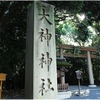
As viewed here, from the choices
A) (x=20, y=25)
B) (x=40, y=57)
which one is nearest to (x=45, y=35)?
(x=40, y=57)

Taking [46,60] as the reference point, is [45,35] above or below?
above

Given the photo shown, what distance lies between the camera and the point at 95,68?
19609mm

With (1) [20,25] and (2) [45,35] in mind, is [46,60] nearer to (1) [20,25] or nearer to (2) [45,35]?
(2) [45,35]

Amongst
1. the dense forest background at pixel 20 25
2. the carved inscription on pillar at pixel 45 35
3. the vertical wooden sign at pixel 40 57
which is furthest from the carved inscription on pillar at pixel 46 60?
the dense forest background at pixel 20 25

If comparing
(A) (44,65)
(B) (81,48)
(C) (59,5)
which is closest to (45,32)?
(A) (44,65)

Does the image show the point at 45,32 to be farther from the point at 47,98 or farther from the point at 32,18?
the point at 47,98

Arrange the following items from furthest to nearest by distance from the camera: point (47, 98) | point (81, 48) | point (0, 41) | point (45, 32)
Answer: point (81, 48), point (0, 41), point (45, 32), point (47, 98)

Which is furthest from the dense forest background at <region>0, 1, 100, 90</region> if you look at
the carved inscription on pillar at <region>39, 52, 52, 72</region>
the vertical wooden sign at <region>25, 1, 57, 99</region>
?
the carved inscription on pillar at <region>39, 52, 52, 72</region>

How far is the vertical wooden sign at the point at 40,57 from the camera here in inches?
136

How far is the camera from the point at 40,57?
359 cm

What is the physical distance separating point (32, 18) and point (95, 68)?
1745cm

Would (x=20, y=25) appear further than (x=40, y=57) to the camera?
Yes

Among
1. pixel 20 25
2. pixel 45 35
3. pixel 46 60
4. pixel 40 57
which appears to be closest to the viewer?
pixel 40 57

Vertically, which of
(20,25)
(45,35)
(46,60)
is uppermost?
(20,25)
